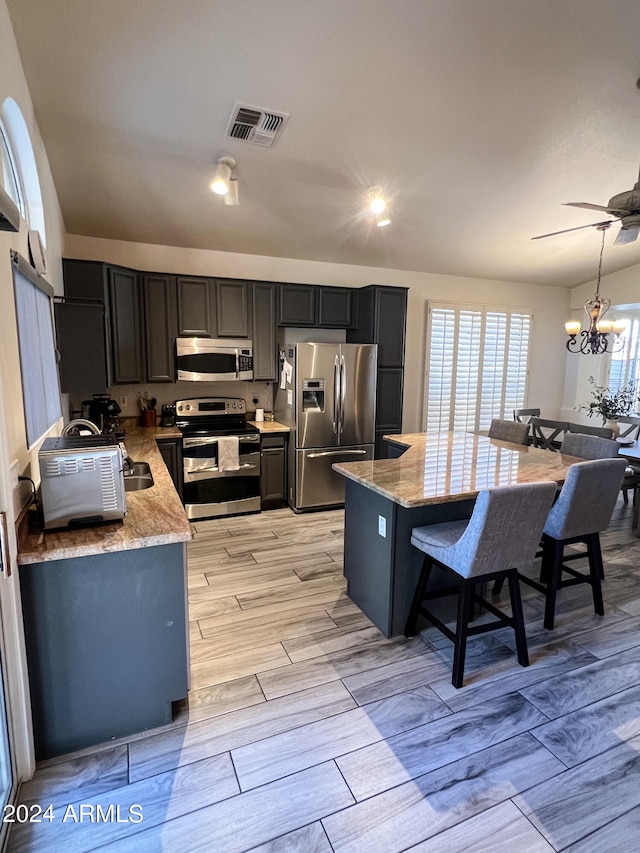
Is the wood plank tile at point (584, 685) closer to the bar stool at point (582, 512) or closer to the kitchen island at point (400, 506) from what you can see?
the bar stool at point (582, 512)

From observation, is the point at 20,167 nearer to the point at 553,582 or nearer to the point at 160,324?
the point at 160,324

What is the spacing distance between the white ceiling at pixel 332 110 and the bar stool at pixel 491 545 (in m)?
2.38

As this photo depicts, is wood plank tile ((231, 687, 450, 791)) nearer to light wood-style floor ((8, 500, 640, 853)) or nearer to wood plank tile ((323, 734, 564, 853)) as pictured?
light wood-style floor ((8, 500, 640, 853))

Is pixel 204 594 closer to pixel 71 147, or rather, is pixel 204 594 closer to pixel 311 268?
pixel 71 147

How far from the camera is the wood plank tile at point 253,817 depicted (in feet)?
4.67

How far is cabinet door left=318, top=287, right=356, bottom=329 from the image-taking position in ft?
15.6

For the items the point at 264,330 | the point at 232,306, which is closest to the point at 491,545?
the point at 264,330

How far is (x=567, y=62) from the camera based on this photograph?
2473 millimetres

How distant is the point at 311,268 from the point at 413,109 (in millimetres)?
2373

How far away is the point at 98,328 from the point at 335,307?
8.47 feet

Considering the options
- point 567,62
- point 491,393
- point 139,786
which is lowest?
point 139,786

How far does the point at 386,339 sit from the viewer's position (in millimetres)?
4793

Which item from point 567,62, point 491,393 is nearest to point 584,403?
point 491,393

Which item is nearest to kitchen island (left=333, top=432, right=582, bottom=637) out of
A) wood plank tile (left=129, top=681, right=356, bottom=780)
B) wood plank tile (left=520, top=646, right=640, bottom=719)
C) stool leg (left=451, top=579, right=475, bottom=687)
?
stool leg (left=451, top=579, right=475, bottom=687)
